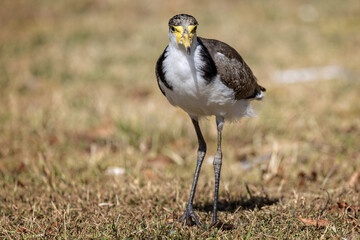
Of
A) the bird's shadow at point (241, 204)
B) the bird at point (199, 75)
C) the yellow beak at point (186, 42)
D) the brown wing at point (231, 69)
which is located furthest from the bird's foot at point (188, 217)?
the yellow beak at point (186, 42)

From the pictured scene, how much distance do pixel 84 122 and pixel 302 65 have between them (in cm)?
537

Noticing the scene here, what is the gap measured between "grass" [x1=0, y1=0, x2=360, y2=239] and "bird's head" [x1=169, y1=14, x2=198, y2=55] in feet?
4.28

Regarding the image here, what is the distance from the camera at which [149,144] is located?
5973mm

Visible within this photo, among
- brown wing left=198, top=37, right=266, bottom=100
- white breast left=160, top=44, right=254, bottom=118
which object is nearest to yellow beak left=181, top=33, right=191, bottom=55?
white breast left=160, top=44, right=254, bottom=118

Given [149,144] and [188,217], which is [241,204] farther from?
[149,144]

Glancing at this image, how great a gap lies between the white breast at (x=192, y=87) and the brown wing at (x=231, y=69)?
6cm

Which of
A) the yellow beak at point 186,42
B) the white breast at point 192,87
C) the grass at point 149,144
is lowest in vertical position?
the grass at point 149,144

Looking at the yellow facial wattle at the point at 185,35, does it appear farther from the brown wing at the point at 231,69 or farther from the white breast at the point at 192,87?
the brown wing at the point at 231,69

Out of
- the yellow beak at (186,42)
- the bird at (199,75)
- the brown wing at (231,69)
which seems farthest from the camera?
the brown wing at (231,69)

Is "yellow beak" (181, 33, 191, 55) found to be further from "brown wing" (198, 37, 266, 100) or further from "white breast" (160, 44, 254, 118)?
"brown wing" (198, 37, 266, 100)

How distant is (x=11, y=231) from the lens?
10.8 feet

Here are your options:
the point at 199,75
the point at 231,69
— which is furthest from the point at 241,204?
the point at 199,75

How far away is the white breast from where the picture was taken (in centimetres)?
334

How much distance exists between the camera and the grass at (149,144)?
11.8ft
